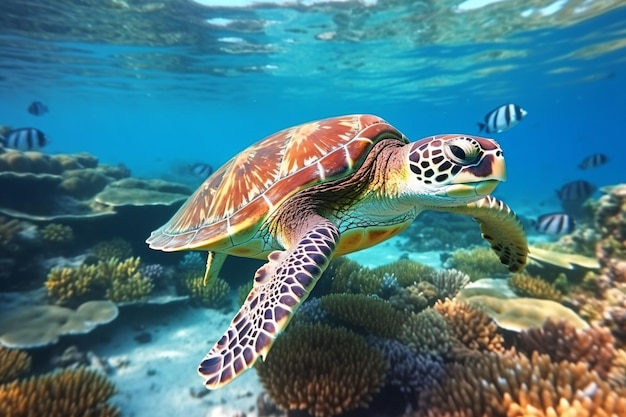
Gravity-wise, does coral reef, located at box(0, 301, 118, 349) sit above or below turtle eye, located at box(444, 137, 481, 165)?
below

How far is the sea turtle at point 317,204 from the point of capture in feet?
6.50

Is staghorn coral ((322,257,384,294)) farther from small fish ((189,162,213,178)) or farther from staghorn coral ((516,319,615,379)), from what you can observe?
small fish ((189,162,213,178))

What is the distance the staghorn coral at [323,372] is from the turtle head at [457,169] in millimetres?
1654

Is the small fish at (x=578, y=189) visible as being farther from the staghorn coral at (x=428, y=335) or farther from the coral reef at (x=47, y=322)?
the coral reef at (x=47, y=322)

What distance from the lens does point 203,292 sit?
5965 mm

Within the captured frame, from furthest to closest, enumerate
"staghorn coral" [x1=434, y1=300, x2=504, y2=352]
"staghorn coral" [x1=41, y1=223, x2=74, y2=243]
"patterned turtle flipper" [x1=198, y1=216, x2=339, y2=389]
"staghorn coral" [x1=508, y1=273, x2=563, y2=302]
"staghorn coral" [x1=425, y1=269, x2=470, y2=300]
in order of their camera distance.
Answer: "staghorn coral" [x1=41, y1=223, x2=74, y2=243], "staghorn coral" [x1=425, y1=269, x2=470, y2=300], "staghorn coral" [x1=508, y1=273, x2=563, y2=302], "staghorn coral" [x1=434, y1=300, x2=504, y2=352], "patterned turtle flipper" [x1=198, y1=216, x2=339, y2=389]

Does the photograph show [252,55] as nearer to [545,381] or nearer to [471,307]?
[471,307]


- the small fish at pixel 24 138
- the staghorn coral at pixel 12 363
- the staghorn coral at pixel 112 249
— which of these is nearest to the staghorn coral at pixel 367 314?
the staghorn coral at pixel 12 363

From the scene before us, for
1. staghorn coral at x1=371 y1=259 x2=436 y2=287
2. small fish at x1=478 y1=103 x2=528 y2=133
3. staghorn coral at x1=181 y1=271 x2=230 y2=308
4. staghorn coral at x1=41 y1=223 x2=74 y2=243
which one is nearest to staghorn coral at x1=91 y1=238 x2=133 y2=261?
staghorn coral at x1=41 y1=223 x2=74 y2=243

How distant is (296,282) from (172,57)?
19.8 meters

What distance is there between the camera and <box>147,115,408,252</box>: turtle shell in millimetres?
2906

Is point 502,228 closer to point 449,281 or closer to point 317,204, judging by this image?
point 317,204

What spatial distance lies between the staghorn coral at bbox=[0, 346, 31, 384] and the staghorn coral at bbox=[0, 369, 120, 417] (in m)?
0.55

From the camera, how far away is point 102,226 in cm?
679
